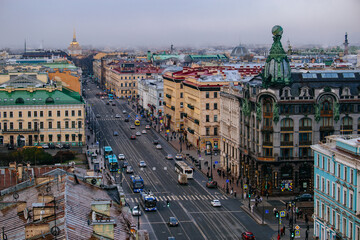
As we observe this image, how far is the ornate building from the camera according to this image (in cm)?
9912

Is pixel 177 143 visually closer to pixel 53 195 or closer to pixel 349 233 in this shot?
pixel 349 233

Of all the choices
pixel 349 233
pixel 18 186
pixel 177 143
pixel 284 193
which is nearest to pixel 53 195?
pixel 18 186

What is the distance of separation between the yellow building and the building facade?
78375 mm

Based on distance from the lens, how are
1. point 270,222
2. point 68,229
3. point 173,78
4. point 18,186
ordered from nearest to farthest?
point 68,229
point 18,186
point 270,222
point 173,78

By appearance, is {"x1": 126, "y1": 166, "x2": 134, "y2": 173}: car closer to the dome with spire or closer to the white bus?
the white bus

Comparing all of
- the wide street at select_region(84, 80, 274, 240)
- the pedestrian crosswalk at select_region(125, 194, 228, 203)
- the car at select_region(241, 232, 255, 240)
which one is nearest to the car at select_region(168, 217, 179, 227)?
the wide street at select_region(84, 80, 274, 240)

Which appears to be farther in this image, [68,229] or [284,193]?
[284,193]

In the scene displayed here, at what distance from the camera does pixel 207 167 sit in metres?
125

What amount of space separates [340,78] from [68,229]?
67.5 m

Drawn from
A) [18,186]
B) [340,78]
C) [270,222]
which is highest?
[340,78]

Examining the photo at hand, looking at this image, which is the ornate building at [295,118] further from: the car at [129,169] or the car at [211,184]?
the car at [129,169]

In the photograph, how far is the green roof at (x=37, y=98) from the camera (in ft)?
468

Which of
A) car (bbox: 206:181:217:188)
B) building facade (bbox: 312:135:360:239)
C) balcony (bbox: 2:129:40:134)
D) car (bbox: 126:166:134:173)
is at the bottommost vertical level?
car (bbox: 206:181:217:188)

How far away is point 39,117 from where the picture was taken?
14300 centimetres
